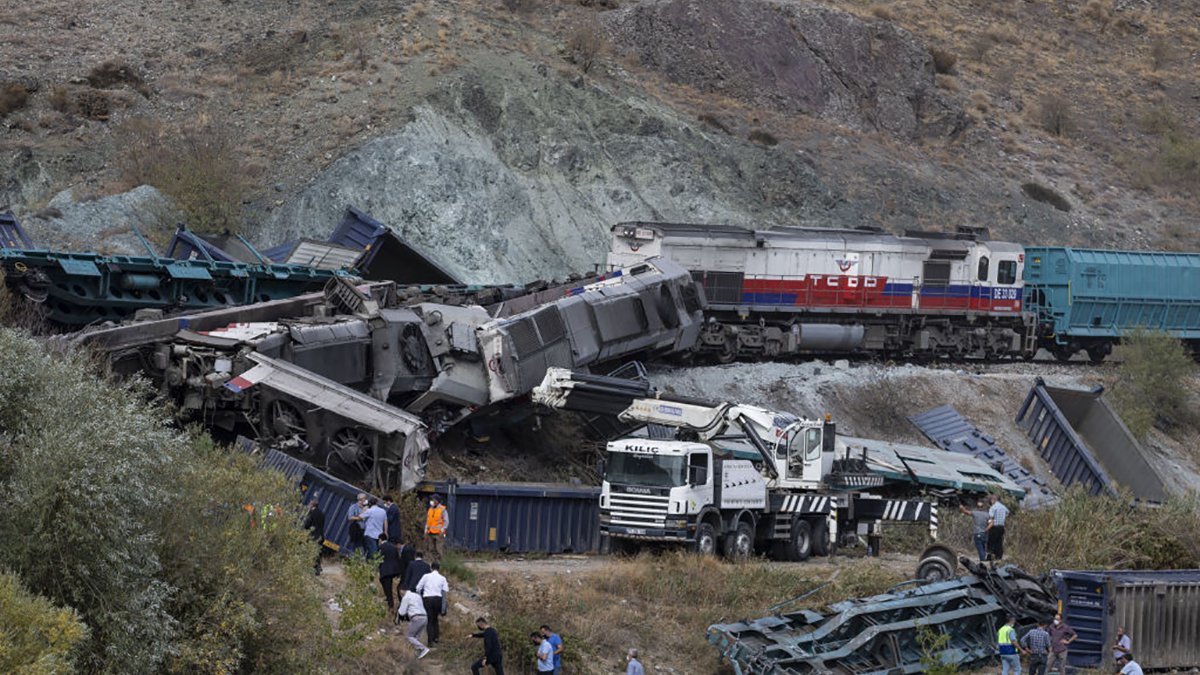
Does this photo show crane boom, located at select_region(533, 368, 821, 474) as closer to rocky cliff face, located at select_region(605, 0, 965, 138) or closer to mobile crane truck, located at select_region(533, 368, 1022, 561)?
mobile crane truck, located at select_region(533, 368, 1022, 561)

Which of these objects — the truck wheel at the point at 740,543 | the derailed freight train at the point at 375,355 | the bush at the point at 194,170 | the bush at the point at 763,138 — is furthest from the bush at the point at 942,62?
the truck wheel at the point at 740,543

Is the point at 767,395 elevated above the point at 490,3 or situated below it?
below

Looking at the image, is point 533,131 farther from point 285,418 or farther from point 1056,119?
point 1056,119

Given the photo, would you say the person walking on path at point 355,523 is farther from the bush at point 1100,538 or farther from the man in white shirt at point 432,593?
the bush at point 1100,538

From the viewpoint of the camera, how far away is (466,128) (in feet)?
160

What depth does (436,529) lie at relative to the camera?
22.1m

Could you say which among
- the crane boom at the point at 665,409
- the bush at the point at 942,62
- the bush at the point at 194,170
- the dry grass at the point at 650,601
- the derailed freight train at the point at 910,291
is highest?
the bush at the point at 942,62

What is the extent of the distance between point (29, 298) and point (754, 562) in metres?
14.5

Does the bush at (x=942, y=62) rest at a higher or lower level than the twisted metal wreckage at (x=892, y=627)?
higher

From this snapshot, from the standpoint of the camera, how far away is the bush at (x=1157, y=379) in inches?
1694

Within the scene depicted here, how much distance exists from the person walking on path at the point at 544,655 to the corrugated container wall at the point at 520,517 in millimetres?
6466

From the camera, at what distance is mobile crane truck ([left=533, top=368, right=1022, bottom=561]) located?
958 inches

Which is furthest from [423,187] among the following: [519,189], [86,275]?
[86,275]

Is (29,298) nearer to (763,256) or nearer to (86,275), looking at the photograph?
(86,275)
